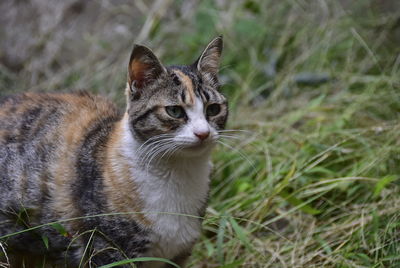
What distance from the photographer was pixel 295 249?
3.03 m

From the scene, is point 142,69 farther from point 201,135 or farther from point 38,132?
point 38,132

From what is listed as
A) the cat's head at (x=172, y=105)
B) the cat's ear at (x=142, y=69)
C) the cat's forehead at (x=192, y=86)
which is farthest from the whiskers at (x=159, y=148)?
the cat's ear at (x=142, y=69)

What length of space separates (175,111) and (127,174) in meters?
0.35

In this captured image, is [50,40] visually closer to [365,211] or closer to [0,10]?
[0,10]

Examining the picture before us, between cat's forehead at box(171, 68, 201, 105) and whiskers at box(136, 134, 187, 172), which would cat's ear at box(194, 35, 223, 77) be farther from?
whiskers at box(136, 134, 187, 172)

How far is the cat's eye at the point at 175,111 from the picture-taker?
2.47m

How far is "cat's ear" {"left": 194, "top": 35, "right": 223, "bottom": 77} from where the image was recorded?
2.70 metres

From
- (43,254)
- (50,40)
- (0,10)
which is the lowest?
(43,254)

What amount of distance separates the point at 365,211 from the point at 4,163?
1.84 m

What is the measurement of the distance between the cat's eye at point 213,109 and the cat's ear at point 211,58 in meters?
0.21

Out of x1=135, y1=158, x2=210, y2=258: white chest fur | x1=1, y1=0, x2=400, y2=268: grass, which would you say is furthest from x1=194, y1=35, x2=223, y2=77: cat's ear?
x1=1, y1=0, x2=400, y2=268: grass

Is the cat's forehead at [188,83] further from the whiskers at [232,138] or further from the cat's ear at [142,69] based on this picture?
the whiskers at [232,138]

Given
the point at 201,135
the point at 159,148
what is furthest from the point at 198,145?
the point at 159,148

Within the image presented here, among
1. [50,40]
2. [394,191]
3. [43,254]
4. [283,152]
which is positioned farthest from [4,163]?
[50,40]
